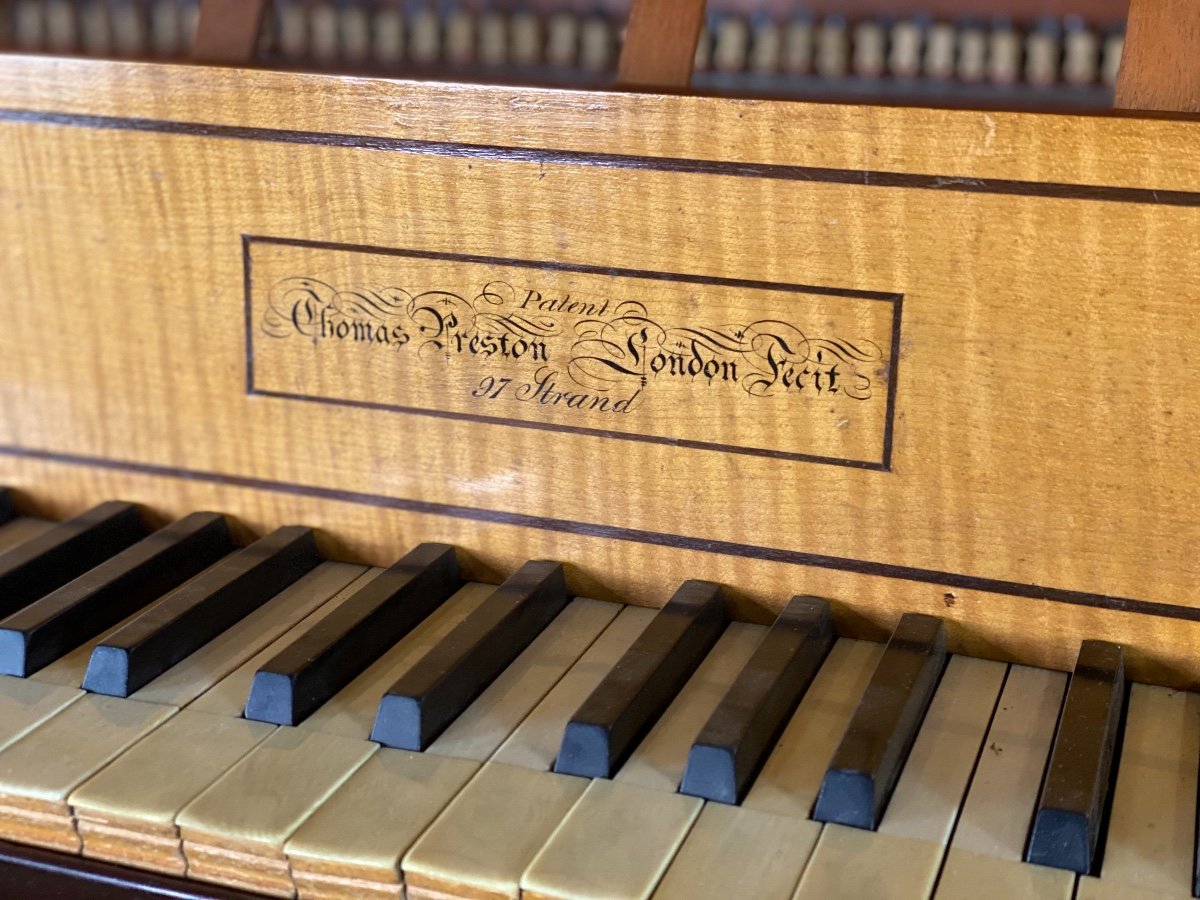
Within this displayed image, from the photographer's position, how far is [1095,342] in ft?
4.12

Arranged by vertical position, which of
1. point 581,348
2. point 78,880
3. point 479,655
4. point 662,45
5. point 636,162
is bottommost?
point 78,880

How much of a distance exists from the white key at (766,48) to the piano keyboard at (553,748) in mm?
1445

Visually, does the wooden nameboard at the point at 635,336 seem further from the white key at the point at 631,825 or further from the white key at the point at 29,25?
the white key at the point at 29,25

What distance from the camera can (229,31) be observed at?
1.54 meters

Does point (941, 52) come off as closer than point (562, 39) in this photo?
Yes

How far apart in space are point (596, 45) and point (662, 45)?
1.32 metres

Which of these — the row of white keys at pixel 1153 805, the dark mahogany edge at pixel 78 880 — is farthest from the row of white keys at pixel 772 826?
the dark mahogany edge at pixel 78 880

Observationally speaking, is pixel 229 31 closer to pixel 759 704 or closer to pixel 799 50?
pixel 759 704

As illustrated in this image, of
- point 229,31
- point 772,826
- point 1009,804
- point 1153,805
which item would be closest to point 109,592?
point 229,31

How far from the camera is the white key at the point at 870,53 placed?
2549mm

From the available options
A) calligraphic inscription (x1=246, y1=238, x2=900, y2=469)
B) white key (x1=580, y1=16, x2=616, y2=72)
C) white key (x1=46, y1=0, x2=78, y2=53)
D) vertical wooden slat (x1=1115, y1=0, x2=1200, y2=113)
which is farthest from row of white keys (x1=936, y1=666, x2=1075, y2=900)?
white key (x1=46, y1=0, x2=78, y2=53)

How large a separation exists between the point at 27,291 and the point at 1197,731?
1293 mm

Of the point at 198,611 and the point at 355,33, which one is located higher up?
the point at 355,33

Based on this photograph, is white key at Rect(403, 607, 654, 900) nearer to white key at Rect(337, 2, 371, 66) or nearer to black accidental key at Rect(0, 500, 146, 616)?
black accidental key at Rect(0, 500, 146, 616)
